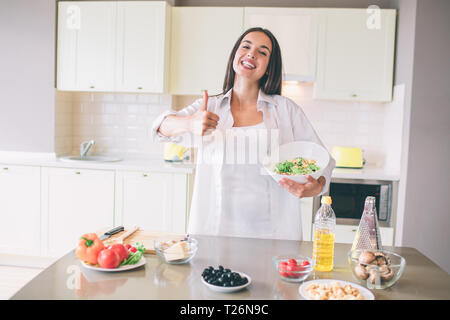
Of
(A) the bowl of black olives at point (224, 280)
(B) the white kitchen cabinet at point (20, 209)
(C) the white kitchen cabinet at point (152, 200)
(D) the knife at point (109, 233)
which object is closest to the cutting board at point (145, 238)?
(D) the knife at point (109, 233)

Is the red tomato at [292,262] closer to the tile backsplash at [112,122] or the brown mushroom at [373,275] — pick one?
the brown mushroom at [373,275]

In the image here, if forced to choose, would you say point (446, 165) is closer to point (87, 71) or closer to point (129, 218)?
point (129, 218)

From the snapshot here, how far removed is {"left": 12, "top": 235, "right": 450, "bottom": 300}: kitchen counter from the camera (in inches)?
52.2

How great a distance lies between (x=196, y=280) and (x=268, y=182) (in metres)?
0.71

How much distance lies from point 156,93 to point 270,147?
2.18 metres

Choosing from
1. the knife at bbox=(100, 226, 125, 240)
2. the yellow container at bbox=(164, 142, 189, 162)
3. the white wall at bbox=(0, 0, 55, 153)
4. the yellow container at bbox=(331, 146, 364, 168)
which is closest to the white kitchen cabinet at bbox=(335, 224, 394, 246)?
the yellow container at bbox=(331, 146, 364, 168)

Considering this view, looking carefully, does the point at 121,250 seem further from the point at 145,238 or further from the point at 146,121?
the point at 146,121

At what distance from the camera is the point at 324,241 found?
1611mm

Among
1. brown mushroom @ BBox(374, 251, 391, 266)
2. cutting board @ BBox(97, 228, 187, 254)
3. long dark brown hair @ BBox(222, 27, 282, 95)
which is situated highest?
long dark brown hair @ BBox(222, 27, 282, 95)

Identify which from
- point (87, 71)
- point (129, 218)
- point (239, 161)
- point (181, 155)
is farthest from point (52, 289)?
point (87, 71)

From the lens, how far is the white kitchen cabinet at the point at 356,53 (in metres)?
3.82

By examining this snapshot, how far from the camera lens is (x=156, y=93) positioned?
4012 millimetres

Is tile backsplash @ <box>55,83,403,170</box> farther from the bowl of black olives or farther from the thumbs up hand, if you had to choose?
the bowl of black olives

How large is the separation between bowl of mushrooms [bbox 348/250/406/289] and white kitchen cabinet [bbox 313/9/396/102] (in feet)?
8.48
